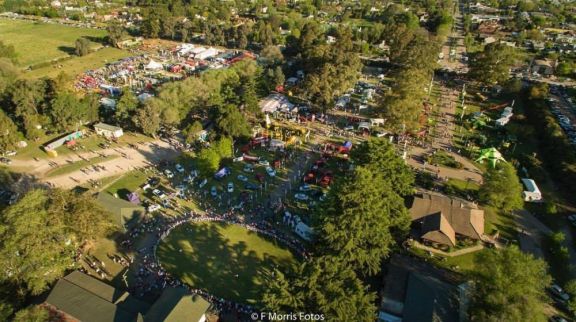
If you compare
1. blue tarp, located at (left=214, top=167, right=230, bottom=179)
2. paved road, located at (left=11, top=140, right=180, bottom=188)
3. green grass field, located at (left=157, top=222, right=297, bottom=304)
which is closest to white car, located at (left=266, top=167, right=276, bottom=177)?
blue tarp, located at (left=214, top=167, right=230, bottom=179)

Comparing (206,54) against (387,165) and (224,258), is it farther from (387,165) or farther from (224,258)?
(224,258)

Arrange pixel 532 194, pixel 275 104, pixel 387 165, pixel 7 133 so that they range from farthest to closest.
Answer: pixel 275 104, pixel 7 133, pixel 532 194, pixel 387 165

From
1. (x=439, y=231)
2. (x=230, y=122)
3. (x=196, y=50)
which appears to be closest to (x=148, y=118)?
(x=230, y=122)

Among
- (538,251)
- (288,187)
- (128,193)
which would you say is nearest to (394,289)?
(538,251)

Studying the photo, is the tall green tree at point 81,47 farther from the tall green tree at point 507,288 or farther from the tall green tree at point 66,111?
the tall green tree at point 507,288

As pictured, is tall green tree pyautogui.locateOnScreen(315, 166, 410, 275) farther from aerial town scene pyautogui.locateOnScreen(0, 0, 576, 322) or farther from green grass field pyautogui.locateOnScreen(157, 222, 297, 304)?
green grass field pyautogui.locateOnScreen(157, 222, 297, 304)

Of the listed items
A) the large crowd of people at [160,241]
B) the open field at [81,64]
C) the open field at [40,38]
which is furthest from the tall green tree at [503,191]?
the open field at [40,38]

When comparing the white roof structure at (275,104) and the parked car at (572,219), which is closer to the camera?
the parked car at (572,219)
